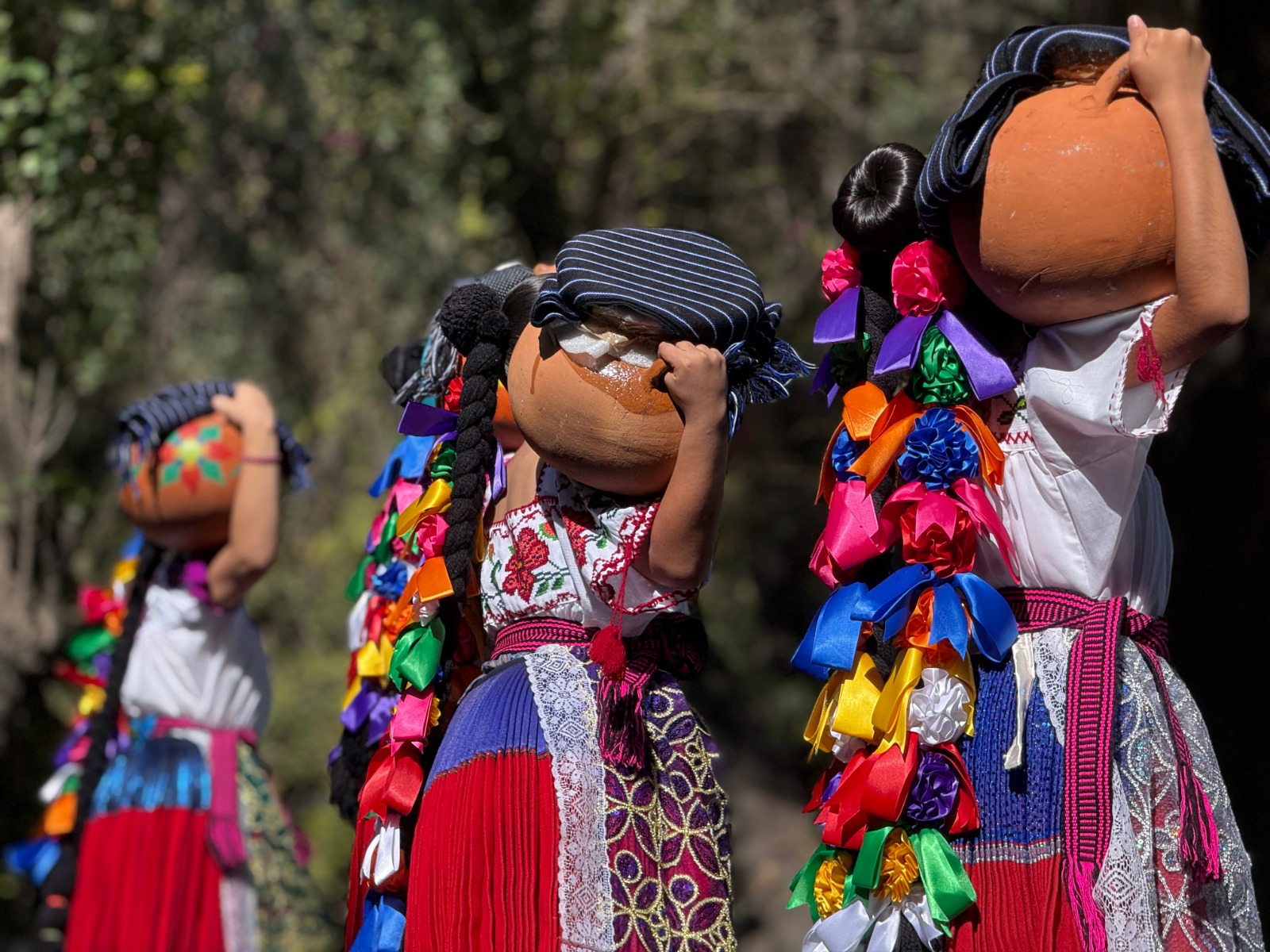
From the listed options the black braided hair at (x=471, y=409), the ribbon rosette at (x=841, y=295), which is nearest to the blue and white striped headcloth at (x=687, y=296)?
the ribbon rosette at (x=841, y=295)

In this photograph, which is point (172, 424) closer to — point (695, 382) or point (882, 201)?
point (695, 382)

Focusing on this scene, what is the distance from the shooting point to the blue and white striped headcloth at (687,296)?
2.55 metres

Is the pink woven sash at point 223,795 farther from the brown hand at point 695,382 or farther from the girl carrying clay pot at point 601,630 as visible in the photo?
the brown hand at point 695,382

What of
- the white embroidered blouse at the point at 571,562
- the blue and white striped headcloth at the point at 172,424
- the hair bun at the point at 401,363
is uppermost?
the blue and white striped headcloth at the point at 172,424

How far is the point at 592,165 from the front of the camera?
7.60 m

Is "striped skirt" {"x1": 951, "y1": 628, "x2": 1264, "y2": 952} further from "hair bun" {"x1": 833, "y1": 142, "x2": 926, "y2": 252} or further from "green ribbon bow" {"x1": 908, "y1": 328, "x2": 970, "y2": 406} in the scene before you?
"hair bun" {"x1": 833, "y1": 142, "x2": 926, "y2": 252}

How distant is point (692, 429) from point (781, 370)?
289 millimetres

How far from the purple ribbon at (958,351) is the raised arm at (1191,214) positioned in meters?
0.23

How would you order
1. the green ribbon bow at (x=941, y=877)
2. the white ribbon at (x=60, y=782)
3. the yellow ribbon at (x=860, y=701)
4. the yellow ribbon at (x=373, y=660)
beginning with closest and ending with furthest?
the green ribbon bow at (x=941, y=877)
the yellow ribbon at (x=860, y=701)
the yellow ribbon at (x=373, y=660)
the white ribbon at (x=60, y=782)

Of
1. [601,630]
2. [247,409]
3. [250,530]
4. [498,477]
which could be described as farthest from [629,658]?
[247,409]

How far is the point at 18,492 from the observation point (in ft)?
20.8

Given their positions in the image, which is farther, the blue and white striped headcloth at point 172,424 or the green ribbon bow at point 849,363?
the blue and white striped headcloth at point 172,424

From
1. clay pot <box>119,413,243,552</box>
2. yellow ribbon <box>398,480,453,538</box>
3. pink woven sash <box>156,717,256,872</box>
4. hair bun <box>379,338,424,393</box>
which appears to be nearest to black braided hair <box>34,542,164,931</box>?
pink woven sash <box>156,717,256,872</box>

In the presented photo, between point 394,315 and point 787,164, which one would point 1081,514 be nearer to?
point 787,164
